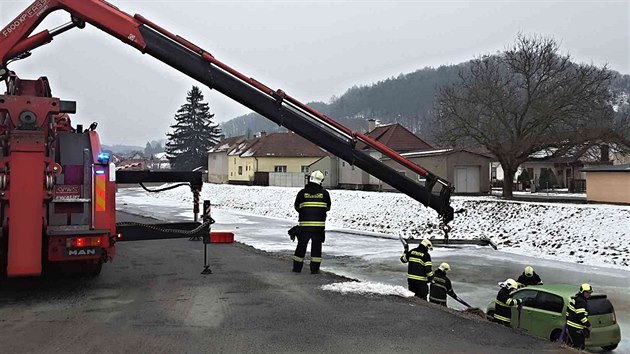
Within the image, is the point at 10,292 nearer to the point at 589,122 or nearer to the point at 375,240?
the point at 375,240

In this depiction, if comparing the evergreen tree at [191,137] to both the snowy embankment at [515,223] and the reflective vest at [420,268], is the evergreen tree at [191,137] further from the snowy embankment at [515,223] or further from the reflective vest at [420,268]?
the reflective vest at [420,268]

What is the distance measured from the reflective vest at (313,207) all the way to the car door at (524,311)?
3803 millimetres

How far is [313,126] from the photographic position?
11016mm

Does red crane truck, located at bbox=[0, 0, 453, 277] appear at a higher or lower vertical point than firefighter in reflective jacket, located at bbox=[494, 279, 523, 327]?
higher

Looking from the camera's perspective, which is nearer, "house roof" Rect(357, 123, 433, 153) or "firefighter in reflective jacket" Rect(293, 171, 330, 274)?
"firefighter in reflective jacket" Rect(293, 171, 330, 274)

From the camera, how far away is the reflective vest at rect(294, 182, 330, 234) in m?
9.33

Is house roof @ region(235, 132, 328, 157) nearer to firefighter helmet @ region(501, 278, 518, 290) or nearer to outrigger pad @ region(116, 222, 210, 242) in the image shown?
firefighter helmet @ region(501, 278, 518, 290)

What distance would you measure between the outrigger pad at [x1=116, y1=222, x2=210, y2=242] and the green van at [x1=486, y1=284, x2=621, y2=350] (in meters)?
5.86

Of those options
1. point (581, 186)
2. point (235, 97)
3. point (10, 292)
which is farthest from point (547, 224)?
point (581, 186)

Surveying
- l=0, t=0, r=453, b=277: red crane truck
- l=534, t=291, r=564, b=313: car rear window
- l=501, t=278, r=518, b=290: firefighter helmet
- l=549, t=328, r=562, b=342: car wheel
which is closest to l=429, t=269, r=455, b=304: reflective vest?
l=501, t=278, r=518, b=290: firefighter helmet

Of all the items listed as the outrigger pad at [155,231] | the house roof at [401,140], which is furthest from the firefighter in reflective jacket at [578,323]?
the house roof at [401,140]

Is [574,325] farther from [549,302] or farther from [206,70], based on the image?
[206,70]

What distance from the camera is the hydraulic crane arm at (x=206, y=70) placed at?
29.2ft

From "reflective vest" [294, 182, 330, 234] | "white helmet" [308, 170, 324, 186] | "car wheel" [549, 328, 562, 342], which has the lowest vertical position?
"car wheel" [549, 328, 562, 342]
